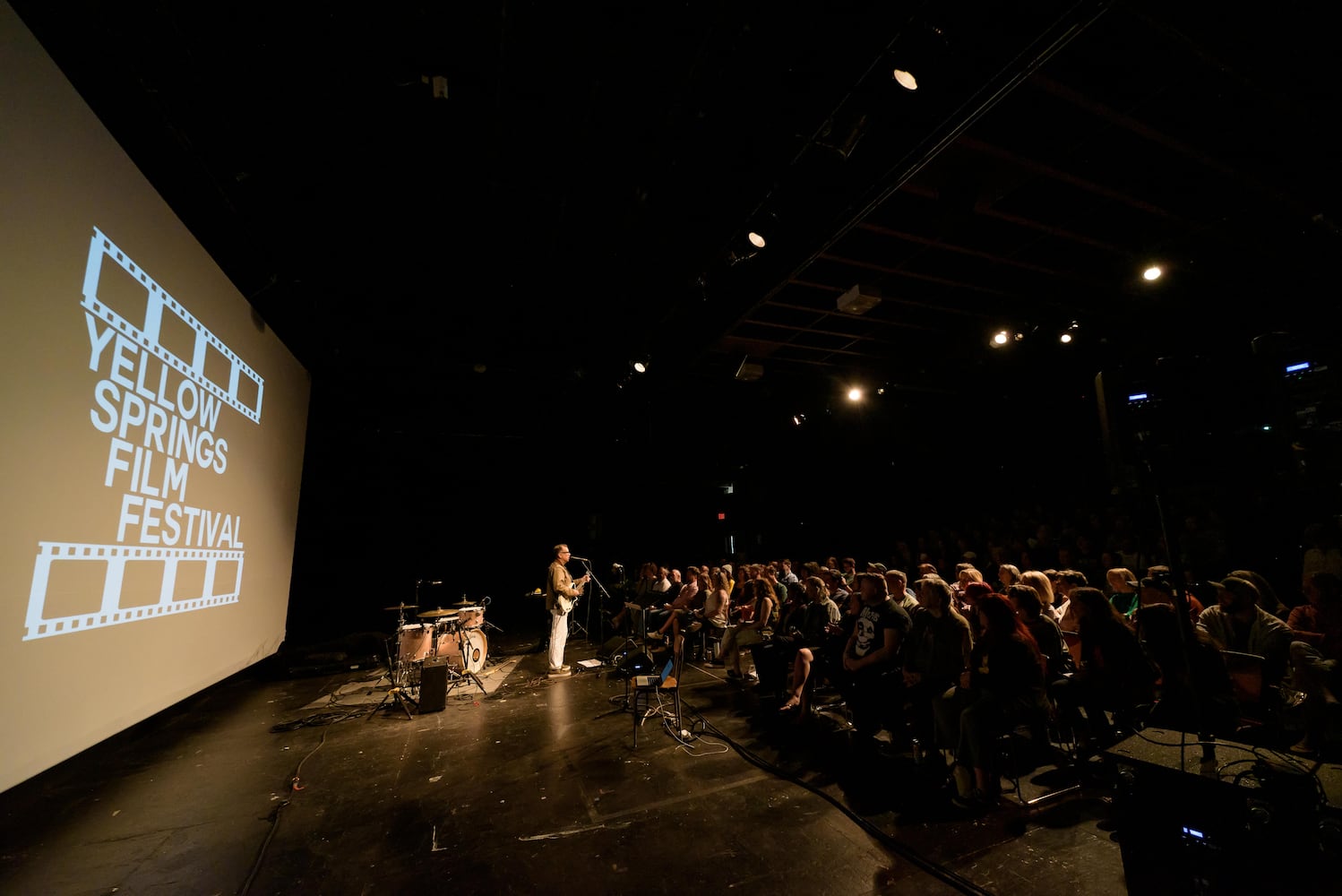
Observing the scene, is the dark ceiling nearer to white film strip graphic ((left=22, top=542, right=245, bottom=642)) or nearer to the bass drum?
white film strip graphic ((left=22, top=542, right=245, bottom=642))

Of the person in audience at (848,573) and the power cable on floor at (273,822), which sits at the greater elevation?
the person in audience at (848,573)

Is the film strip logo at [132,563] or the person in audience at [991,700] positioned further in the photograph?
the person in audience at [991,700]

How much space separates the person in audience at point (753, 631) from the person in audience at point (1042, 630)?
2.69 m

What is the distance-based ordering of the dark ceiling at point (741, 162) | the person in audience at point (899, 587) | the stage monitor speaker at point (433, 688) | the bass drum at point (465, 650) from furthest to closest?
the bass drum at point (465, 650) < the stage monitor speaker at point (433, 688) < the person in audience at point (899, 587) < the dark ceiling at point (741, 162)

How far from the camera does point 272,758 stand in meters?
3.98

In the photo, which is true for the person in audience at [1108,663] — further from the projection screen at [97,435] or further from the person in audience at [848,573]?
the projection screen at [97,435]

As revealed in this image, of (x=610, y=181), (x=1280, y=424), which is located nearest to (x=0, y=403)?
(x=610, y=181)

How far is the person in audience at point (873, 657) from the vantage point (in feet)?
11.5

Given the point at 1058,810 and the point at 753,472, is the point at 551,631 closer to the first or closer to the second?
the point at 1058,810

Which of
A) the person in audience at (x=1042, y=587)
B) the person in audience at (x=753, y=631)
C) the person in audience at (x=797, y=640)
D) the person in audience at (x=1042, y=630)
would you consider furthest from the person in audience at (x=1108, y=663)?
the person in audience at (x=753, y=631)

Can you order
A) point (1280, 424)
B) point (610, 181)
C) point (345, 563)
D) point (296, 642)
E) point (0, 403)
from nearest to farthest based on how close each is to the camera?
point (0, 403), point (610, 181), point (1280, 424), point (296, 642), point (345, 563)

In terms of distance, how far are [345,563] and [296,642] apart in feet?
4.71

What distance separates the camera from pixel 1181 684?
260 centimetres

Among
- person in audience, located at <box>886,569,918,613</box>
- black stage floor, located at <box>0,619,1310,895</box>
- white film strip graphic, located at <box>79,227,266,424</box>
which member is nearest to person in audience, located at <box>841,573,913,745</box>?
black stage floor, located at <box>0,619,1310,895</box>
